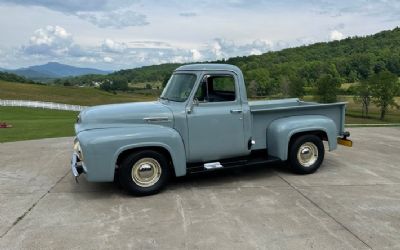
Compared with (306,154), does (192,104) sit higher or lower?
higher

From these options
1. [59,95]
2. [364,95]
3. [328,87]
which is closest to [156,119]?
[59,95]

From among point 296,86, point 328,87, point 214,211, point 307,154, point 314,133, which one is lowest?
point 328,87

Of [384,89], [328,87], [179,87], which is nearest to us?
[179,87]

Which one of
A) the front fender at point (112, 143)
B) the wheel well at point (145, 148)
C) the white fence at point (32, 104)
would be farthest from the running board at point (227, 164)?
the white fence at point (32, 104)

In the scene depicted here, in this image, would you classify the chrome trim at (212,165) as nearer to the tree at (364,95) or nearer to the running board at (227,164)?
the running board at (227,164)

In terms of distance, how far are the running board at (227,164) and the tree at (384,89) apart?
72317mm

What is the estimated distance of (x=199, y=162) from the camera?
681cm

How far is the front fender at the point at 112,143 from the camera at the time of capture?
5906mm

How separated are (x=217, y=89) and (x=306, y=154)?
2136mm

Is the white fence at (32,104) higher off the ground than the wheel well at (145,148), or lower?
lower

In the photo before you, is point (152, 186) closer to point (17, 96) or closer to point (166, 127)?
point (166, 127)

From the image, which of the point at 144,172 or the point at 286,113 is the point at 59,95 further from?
the point at 144,172

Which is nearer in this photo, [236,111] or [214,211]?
[214,211]

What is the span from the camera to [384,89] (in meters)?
74.6
